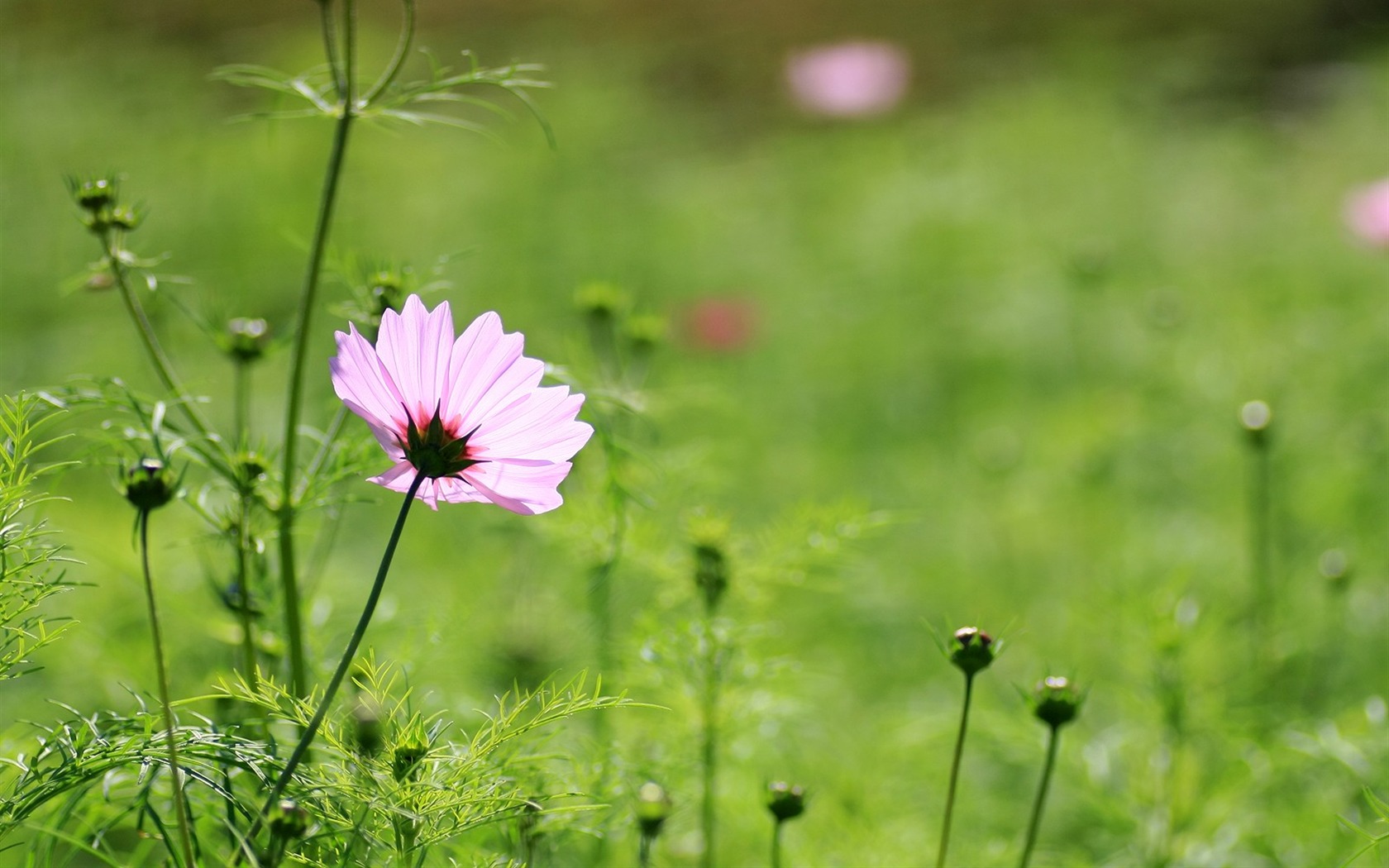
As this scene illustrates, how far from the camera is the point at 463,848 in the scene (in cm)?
63

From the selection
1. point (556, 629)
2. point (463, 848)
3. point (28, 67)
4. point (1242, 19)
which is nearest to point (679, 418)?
point (556, 629)

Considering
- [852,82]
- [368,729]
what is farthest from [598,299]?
[852,82]

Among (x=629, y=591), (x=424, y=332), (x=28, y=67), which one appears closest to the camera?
(x=424, y=332)

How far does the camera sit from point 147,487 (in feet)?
1.63

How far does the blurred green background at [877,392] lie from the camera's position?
0.97 m

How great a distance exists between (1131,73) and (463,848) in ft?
12.9

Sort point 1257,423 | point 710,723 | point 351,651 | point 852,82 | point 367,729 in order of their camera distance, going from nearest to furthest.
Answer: point 351,651
point 367,729
point 710,723
point 1257,423
point 852,82

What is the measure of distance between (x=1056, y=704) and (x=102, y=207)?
0.52m

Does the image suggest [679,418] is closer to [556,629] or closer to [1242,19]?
[556,629]

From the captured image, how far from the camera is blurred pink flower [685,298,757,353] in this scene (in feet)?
6.36

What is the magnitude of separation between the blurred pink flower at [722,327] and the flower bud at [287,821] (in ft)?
4.75

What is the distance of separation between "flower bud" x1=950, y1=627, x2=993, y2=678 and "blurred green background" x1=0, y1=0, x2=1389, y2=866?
64 millimetres

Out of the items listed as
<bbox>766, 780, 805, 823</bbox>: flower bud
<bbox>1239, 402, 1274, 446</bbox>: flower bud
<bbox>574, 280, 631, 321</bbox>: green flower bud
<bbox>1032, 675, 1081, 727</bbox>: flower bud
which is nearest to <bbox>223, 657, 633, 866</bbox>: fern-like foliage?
<bbox>766, 780, 805, 823</bbox>: flower bud

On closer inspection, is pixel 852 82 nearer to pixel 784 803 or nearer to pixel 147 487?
pixel 784 803
